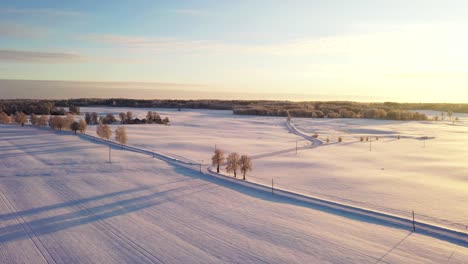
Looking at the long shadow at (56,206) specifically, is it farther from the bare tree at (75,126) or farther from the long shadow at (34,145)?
the bare tree at (75,126)

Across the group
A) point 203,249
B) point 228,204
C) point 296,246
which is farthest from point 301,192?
point 203,249

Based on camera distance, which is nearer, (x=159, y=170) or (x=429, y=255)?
(x=429, y=255)

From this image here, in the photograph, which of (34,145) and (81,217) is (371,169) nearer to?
(81,217)

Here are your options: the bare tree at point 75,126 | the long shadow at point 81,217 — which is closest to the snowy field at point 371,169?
the bare tree at point 75,126

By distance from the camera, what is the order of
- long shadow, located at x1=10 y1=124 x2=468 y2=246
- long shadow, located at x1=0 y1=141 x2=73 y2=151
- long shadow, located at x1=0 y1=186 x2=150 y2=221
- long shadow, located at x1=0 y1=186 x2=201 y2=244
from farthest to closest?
long shadow, located at x1=0 y1=141 x2=73 y2=151, long shadow, located at x1=0 y1=186 x2=150 y2=221, long shadow, located at x1=10 y1=124 x2=468 y2=246, long shadow, located at x1=0 y1=186 x2=201 y2=244

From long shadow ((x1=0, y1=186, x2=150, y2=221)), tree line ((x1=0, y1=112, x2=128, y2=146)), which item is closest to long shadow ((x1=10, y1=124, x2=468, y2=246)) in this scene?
long shadow ((x1=0, y1=186, x2=150, y2=221))

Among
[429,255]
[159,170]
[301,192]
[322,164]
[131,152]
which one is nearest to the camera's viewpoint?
[429,255]

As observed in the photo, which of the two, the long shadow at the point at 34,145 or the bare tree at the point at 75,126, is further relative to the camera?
the bare tree at the point at 75,126

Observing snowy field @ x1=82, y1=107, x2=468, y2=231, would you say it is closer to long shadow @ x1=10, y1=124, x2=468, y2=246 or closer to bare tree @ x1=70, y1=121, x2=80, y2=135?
long shadow @ x1=10, y1=124, x2=468, y2=246

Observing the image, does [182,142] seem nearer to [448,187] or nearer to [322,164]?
[322,164]
